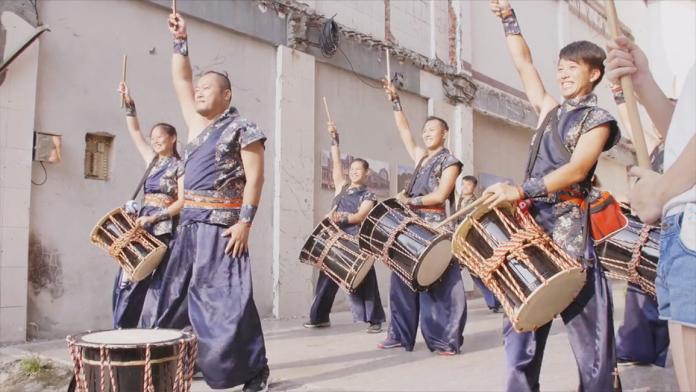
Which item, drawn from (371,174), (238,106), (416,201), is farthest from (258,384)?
(371,174)

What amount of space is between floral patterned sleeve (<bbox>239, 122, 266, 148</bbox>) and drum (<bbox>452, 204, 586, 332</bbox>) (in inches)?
55.7

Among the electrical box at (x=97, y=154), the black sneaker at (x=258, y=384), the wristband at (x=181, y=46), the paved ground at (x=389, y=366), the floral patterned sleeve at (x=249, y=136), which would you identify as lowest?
the paved ground at (x=389, y=366)

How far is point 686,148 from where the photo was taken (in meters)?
1.59

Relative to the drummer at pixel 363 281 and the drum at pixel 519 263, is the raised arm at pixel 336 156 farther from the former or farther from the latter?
the drum at pixel 519 263

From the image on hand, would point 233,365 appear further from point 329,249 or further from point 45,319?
point 45,319

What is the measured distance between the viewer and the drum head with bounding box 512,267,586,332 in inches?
101

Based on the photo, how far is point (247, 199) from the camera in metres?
3.68

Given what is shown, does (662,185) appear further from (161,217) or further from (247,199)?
(161,217)

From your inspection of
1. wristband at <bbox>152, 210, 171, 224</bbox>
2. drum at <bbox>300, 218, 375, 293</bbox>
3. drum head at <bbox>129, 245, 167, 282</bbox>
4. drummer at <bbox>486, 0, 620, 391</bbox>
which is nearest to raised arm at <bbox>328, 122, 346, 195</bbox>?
drum at <bbox>300, 218, 375, 293</bbox>

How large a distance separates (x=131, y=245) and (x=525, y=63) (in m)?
2.81

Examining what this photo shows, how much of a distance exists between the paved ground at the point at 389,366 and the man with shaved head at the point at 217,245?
42cm

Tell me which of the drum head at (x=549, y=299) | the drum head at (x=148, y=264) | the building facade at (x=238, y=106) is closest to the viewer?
the drum head at (x=549, y=299)

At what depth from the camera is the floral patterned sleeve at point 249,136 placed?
369 cm

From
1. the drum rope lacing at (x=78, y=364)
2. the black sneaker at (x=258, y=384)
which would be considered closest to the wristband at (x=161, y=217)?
the black sneaker at (x=258, y=384)
